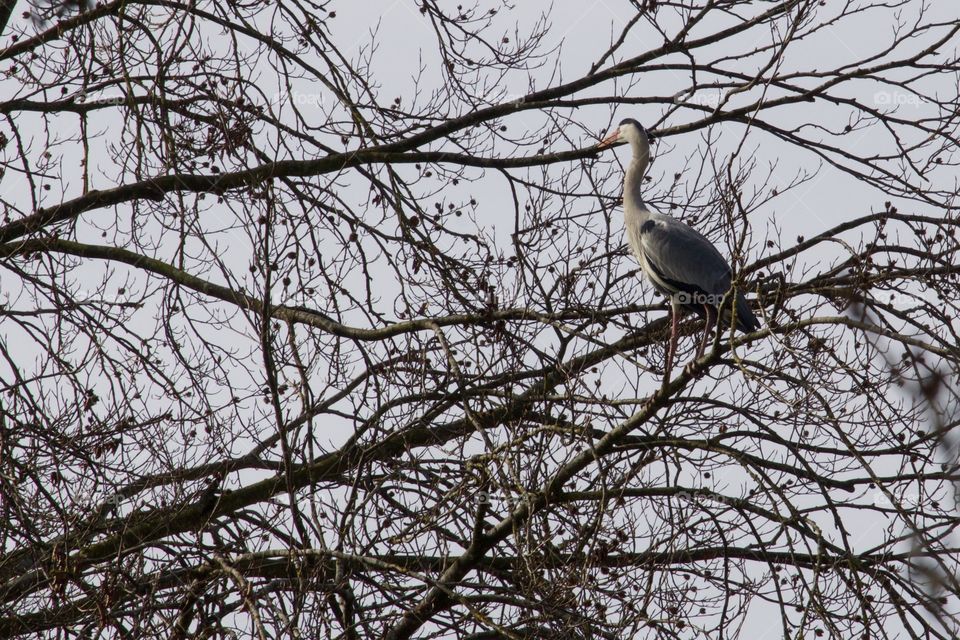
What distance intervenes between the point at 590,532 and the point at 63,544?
2.28 m

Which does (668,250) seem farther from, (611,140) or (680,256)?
(611,140)

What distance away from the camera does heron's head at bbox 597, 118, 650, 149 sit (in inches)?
326

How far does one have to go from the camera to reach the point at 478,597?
4.97 meters

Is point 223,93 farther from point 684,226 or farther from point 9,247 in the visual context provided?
point 684,226

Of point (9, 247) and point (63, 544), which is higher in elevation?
point (9, 247)

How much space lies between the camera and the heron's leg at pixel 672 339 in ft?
16.1

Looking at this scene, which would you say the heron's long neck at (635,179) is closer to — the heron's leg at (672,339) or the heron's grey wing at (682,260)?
the heron's grey wing at (682,260)

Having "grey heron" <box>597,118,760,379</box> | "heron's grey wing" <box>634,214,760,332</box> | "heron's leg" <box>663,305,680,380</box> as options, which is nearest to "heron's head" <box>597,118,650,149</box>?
"grey heron" <box>597,118,760,379</box>

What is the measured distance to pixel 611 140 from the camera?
Result: 26.9 feet

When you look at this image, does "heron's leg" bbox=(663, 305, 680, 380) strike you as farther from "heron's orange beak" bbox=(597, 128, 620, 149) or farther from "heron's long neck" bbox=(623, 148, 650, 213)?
"heron's orange beak" bbox=(597, 128, 620, 149)

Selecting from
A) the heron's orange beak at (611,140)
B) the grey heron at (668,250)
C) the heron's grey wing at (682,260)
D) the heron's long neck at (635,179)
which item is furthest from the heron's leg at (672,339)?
the heron's orange beak at (611,140)

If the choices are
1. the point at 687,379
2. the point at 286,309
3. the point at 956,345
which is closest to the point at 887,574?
the point at 956,345

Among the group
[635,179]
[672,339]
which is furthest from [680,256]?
[672,339]

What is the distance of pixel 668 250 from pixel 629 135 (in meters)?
1.00
